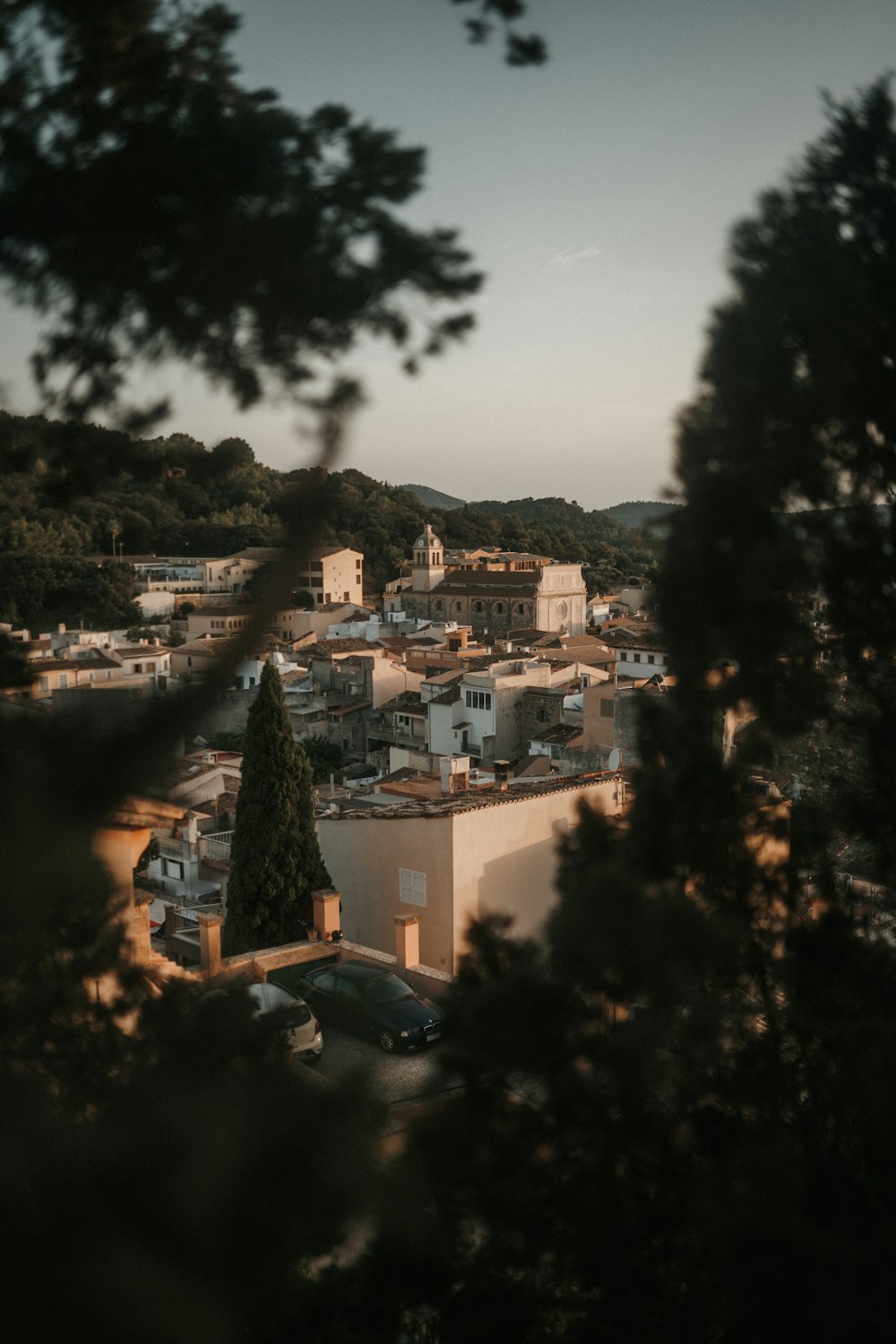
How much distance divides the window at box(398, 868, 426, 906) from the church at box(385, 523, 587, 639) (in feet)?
92.2

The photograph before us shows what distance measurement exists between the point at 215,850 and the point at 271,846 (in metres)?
5.43

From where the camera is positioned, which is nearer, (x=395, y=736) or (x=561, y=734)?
(x=561, y=734)

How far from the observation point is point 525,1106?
93.8 inches

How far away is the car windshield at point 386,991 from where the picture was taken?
520 centimetres

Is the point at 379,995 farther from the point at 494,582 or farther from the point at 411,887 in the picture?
the point at 494,582

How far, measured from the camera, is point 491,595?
3800cm

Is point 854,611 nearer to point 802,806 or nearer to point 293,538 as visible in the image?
point 802,806

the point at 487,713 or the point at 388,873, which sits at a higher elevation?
the point at 388,873

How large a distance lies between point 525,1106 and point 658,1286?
0.48 meters

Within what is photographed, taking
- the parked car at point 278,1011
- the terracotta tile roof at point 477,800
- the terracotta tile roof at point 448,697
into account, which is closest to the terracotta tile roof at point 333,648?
the terracotta tile roof at point 448,697

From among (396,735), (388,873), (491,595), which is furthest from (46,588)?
(491,595)

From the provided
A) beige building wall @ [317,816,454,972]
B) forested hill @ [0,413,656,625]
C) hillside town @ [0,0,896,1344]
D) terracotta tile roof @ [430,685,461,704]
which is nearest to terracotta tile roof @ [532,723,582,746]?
terracotta tile roof @ [430,685,461,704]

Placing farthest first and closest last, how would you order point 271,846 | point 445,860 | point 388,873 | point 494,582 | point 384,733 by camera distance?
point 494,582 → point 384,733 → point 388,873 → point 271,846 → point 445,860

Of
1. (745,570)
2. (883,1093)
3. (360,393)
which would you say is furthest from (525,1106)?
(360,393)
